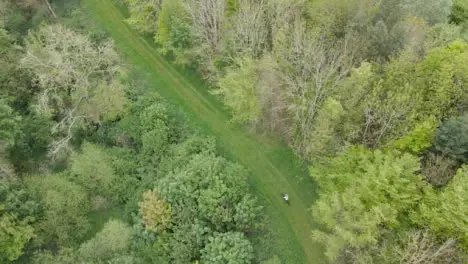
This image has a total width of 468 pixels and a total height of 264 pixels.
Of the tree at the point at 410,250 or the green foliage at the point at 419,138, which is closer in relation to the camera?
the tree at the point at 410,250

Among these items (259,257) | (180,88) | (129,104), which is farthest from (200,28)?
(259,257)

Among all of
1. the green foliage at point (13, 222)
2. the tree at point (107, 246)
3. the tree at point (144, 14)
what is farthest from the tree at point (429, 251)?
the tree at point (144, 14)

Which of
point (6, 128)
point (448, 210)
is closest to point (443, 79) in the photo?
point (448, 210)

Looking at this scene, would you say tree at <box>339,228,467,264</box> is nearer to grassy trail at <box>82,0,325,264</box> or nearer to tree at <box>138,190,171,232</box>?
grassy trail at <box>82,0,325,264</box>

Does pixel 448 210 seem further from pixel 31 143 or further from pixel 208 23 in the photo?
pixel 31 143

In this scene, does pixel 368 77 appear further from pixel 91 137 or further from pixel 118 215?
pixel 91 137

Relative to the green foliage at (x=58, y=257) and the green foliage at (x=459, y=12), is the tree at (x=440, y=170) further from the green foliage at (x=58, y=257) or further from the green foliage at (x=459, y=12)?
the green foliage at (x=58, y=257)

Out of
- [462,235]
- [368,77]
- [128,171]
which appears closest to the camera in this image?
[462,235]
